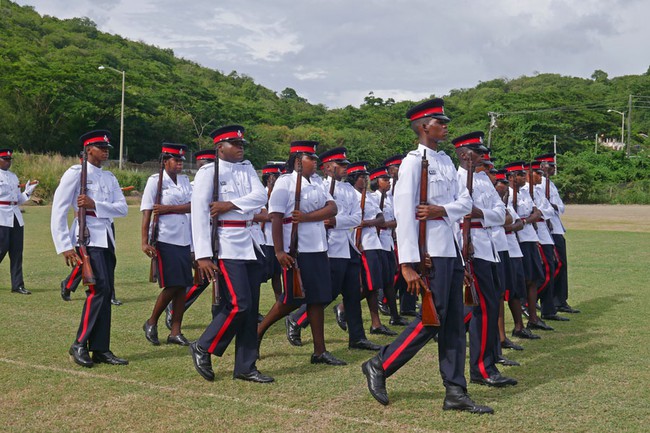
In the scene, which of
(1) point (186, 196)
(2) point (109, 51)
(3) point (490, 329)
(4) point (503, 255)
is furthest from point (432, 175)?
(2) point (109, 51)

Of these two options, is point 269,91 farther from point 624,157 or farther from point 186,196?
point 186,196

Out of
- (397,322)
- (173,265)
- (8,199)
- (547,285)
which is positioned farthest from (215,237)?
(8,199)

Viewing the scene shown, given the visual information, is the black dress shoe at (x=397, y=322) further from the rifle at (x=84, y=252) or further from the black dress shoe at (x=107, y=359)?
the rifle at (x=84, y=252)

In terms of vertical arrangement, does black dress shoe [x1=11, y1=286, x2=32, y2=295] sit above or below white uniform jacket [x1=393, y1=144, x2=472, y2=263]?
below

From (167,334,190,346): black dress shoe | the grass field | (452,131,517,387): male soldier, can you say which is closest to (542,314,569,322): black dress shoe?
the grass field

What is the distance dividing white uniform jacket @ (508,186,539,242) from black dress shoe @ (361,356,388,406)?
13.1ft

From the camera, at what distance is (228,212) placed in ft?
21.5

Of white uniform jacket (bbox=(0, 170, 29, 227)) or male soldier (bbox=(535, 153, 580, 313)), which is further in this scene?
white uniform jacket (bbox=(0, 170, 29, 227))

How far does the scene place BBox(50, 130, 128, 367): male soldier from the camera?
6.91 meters

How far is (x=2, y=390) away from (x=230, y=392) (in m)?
1.80

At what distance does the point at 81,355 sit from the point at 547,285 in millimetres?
5924

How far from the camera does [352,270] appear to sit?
820 cm

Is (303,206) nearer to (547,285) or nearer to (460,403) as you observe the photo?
(460,403)

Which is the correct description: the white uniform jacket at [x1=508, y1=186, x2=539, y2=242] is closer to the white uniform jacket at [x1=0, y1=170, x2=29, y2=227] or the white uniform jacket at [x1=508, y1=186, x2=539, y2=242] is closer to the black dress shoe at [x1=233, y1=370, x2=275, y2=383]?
the black dress shoe at [x1=233, y1=370, x2=275, y2=383]
